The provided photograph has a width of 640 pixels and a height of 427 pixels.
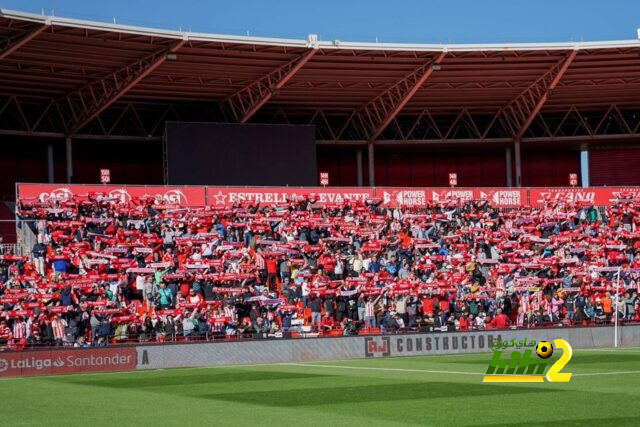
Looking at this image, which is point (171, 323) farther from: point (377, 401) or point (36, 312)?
point (377, 401)

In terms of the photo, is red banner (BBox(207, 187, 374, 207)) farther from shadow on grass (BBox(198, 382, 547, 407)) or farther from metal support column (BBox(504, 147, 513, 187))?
shadow on grass (BBox(198, 382, 547, 407))

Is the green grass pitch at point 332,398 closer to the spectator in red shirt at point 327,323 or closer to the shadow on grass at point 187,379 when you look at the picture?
the shadow on grass at point 187,379

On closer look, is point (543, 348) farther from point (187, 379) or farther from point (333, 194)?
point (333, 194)

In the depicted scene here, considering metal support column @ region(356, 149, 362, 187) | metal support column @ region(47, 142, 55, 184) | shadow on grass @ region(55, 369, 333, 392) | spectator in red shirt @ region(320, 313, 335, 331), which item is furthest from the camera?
metal support column @ region(356, 149, 362, 187)

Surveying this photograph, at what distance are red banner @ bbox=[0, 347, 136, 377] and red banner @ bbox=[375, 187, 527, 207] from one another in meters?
19.5

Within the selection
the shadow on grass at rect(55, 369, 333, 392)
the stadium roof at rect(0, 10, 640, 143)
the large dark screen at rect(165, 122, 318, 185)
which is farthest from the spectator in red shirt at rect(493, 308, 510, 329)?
the large dark screen at rect(165, 122, 318, 185)

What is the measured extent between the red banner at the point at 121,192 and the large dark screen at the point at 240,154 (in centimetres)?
323

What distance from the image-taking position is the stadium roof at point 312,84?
42625 millimetres

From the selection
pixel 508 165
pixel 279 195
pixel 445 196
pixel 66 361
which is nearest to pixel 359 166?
pixel 508 165

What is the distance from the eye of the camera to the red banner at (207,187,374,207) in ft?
147

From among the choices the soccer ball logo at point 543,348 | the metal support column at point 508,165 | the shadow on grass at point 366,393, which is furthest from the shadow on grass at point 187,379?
the metal support column at point 508,165

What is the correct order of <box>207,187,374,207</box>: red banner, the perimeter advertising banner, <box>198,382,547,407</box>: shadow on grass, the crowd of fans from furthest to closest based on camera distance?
1. <box>207,187,374,207</box>: red banner
2. the perimeter advertising banner
3. the crowd of fans
4. <box>198,382,547,407</box>: shadow on grass

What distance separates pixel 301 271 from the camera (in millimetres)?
39375

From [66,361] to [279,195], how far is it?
18.5 meters
